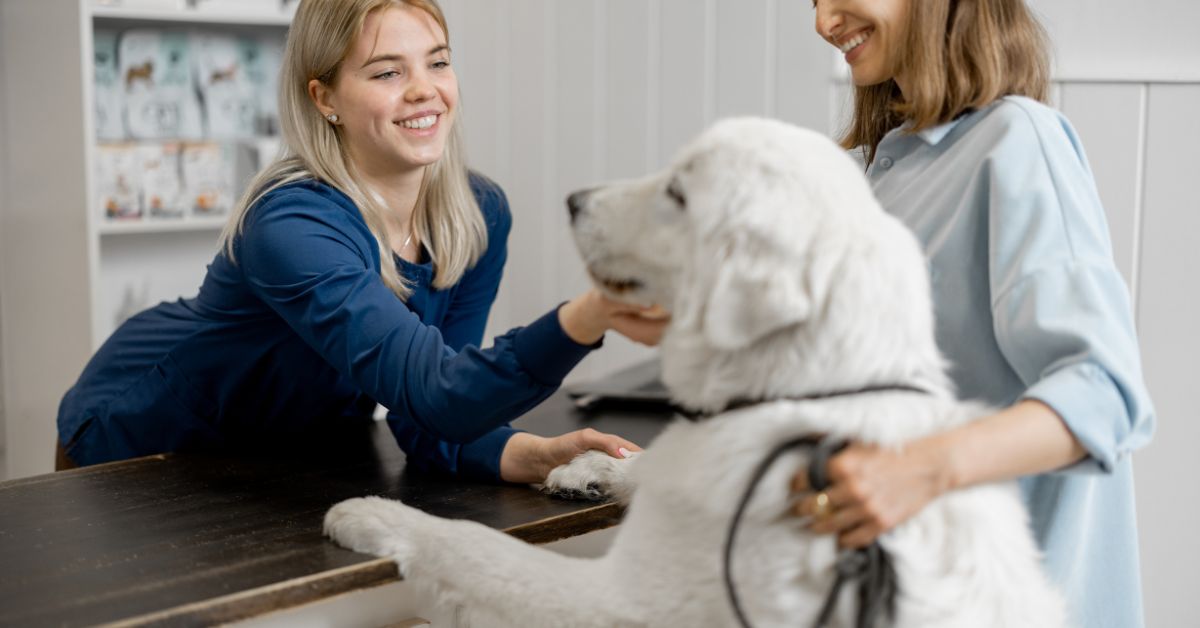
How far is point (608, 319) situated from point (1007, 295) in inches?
17.4

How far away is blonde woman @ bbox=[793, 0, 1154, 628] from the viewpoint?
99 cm

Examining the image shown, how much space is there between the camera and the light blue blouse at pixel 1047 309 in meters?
1.09

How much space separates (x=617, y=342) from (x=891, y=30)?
1.67 meters

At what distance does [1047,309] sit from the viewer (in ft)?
3.75

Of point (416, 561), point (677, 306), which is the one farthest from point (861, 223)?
point (416, 561)

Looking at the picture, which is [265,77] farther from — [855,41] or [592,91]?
A: [855,41]

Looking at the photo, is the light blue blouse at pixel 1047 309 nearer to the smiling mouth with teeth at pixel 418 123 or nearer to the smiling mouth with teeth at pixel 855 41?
the smiling mouth with teeth at pixel 855 41

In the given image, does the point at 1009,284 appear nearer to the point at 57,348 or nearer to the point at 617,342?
the point at 617,342

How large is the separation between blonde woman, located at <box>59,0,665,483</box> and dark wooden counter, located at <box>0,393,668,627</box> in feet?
0.32

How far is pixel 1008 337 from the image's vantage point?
1193mm

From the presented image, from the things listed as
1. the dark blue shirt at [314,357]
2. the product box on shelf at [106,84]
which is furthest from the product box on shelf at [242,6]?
the dark blue shirt at [314,357]

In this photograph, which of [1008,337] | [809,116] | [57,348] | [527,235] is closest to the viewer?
[1008,337]

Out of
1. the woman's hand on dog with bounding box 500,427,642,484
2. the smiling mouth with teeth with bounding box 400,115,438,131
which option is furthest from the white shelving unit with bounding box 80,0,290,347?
the woman's hand on dog with bounding box 500,427,642,484

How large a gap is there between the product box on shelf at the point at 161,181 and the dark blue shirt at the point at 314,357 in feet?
3.42
